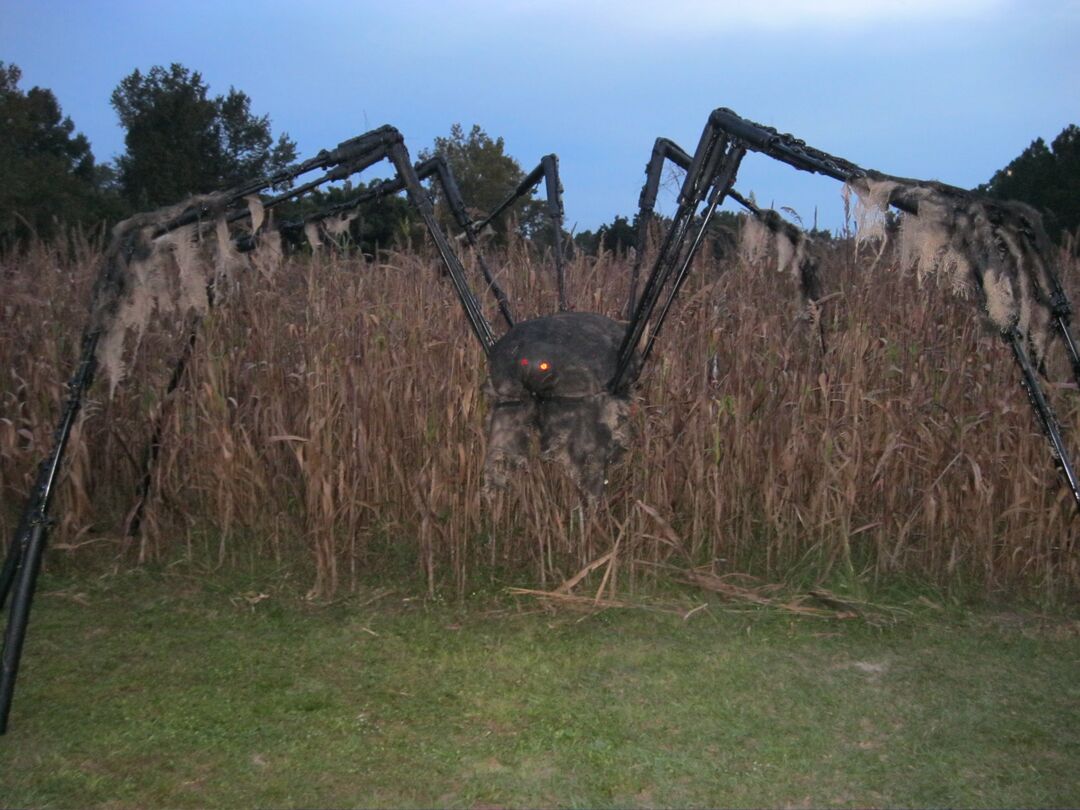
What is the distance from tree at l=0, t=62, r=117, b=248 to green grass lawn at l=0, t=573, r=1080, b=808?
798cm

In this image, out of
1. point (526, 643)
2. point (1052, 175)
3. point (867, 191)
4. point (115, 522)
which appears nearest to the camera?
point (867, 191)

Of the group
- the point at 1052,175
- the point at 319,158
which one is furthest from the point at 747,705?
the point at 1052,175

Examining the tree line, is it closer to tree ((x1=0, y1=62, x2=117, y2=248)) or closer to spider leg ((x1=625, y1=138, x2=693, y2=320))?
tree ((x1=0, y1=62, x2=117, y2=248))

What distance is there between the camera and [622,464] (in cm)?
383

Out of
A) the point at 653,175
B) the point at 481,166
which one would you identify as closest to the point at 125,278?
the point at 653,175

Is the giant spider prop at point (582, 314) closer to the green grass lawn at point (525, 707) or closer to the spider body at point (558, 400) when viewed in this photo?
the spider body at point (558, 400)

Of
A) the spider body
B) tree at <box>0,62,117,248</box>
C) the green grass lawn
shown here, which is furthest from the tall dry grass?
tree at <box>0,62,117,248</box>

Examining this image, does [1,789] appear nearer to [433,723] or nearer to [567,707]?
[433,723]

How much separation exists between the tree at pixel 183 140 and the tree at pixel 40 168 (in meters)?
0.86

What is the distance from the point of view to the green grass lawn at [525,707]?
8.57 ft

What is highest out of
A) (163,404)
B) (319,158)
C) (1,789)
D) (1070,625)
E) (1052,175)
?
(1052,175)

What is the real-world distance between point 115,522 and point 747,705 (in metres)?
3.07

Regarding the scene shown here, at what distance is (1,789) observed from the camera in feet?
8.52

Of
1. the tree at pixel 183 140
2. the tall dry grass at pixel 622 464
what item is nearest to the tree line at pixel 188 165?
the tree at pixel 183 140
